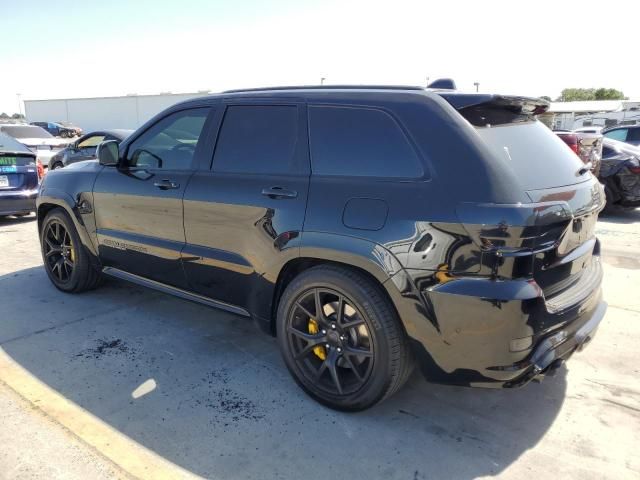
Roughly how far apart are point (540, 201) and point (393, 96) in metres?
0.97

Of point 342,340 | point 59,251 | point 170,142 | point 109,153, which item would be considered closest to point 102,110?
point 59,251

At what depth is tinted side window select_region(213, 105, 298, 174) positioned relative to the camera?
3.24m

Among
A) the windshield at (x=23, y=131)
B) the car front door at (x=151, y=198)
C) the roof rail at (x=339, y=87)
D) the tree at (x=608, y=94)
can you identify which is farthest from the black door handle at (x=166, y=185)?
the tree at (x=608, y=94)

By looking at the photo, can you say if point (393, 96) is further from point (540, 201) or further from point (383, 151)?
point (540, 201)

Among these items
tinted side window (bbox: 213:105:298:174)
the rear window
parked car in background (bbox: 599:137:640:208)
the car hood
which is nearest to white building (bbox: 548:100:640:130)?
parked car in background (bbox: 599:137:640:208)

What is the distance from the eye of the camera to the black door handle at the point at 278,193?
308 cm

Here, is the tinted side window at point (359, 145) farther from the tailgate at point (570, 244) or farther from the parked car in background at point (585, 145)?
the parked car in background at point (585, 145)

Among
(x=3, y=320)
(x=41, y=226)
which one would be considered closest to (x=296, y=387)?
(x=3, y=320)

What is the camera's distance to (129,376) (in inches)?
134

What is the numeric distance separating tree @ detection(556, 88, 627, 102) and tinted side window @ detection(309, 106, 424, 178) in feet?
334

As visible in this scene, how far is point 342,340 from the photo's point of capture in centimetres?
298

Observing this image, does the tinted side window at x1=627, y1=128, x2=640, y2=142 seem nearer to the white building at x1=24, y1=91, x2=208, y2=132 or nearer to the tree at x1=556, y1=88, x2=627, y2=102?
the white building at x1=24, y1=91, x2=208, y2=132

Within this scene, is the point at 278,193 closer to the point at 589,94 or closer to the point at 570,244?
the point at 570,244

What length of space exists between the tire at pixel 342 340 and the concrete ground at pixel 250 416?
175 millimetres
